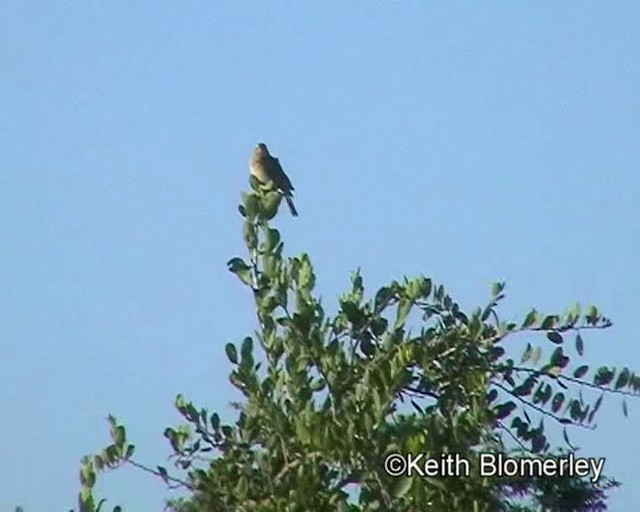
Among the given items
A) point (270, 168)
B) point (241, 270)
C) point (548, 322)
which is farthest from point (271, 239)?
point (270, 168)

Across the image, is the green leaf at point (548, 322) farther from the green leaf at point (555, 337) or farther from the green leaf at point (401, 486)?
the green leaf at point (401, 486)

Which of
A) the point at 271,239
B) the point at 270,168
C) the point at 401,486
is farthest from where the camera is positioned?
the point at 270,168

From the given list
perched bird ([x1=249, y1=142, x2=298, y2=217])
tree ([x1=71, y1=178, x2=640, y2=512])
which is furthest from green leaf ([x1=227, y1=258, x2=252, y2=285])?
perched bird ([x1=249, y1=142, x2=298, y2=217])

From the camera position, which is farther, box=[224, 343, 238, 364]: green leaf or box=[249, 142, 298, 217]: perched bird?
box=[249, 142, 298, 217]: perched bird

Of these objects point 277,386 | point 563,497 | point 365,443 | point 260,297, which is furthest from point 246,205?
point 563,497

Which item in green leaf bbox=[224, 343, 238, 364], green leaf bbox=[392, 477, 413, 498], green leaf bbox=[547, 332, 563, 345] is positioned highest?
green leaf bbox=[547, 332, 563, 345]

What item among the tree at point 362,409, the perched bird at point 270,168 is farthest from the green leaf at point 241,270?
the perched bird at point 270,168

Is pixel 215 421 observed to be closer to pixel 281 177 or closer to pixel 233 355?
pixel 233 355

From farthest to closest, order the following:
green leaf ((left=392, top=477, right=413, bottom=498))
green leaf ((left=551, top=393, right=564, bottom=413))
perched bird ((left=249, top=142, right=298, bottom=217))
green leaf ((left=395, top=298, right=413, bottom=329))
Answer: perched bird ((left=249, top=142, right=298, bottom=217))
green leaf ((left=551, top=393, right=564, bottom=413))
green leaf ((left=395, top=298, right=413, bottom=329))
green leaf ((left=392, top=477, right=413, bottom=498))

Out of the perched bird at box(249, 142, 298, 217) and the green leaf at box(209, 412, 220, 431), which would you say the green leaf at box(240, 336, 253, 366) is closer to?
the green leaf at box(209, 412, 220, 431)

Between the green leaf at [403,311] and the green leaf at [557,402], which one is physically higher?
the green leaf at [403,311]

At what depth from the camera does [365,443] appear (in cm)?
498

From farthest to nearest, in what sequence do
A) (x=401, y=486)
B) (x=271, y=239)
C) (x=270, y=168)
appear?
(x=270, y=168) → (x=271, y=239) → (x=401, y=486)

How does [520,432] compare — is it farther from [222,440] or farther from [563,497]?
[222,440]
